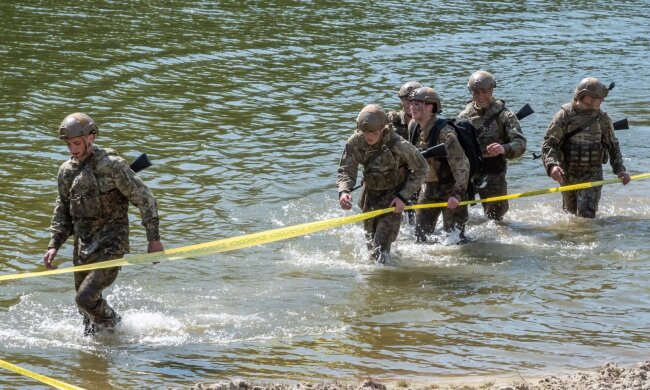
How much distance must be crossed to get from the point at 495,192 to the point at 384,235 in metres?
2.45

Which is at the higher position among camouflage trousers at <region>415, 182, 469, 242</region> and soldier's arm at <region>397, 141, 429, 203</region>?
soldier's arm at <region>397, 141, 429, 203</region>

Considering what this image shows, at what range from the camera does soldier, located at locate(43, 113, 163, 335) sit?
9477 mm

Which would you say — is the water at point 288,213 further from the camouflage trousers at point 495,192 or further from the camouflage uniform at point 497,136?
the camouflage uniform at point 497,136

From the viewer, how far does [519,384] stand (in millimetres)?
8445

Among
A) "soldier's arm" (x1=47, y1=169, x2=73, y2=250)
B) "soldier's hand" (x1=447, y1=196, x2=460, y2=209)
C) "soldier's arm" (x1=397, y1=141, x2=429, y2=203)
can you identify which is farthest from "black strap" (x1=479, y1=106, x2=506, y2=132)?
"soldier's arm" (x1=47, y1=169, x2=73, y2=250)

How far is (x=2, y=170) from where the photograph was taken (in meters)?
16.0

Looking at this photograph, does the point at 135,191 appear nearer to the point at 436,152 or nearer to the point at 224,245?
the point at 224,245

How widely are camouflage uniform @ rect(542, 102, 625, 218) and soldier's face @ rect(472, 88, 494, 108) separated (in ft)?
2.82

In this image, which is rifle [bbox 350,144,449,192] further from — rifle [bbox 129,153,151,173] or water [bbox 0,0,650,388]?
rifle [bbox 129,153,151,173]

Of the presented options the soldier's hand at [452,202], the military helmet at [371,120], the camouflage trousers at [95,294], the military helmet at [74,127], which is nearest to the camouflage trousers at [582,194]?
the soldier's hand at [452,202]

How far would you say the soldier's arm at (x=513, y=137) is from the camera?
13.1 m

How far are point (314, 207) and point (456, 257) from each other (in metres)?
2.83

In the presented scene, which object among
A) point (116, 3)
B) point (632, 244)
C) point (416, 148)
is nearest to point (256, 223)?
point (416, 148)

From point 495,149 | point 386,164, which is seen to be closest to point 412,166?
point 386,164
